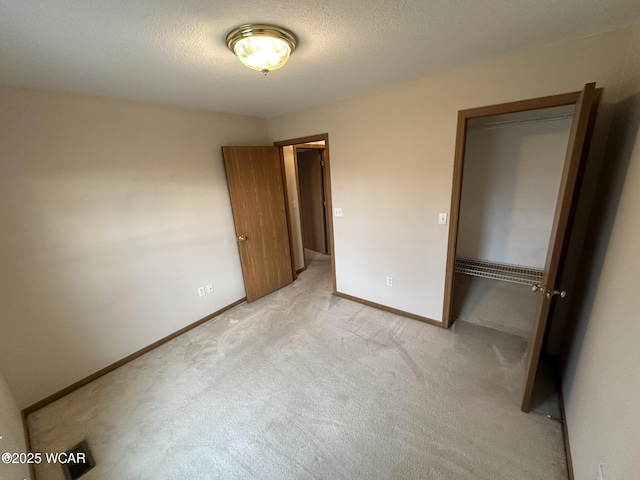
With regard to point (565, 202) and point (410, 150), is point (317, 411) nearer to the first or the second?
point (565, 202)

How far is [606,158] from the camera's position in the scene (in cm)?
152

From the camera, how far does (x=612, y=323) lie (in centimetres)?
107

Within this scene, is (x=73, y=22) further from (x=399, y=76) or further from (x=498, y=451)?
(x=498, y=451)

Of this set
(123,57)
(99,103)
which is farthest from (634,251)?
(99,103)

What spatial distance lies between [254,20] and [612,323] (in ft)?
6.91

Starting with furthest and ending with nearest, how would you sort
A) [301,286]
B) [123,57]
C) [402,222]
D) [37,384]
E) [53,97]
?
[301,286] → [402,222] → [37,384] → [53,97] → [123,57]

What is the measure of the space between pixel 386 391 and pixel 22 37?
2.84 metres

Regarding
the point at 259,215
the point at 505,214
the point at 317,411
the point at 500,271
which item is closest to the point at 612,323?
the point at 317,411

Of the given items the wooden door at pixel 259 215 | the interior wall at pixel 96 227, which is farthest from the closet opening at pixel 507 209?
the interior wall at pixel 96 227

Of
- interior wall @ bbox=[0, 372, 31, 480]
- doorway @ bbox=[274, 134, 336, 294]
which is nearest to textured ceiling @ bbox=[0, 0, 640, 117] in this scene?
doorway @ bbox=[274, 134, 336, 294]

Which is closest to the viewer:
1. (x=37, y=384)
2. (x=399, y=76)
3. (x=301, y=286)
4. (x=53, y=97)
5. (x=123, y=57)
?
(x=123, y=57)

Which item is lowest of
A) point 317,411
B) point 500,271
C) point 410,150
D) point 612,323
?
point 317,411

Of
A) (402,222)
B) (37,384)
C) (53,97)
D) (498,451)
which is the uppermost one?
(53,97)

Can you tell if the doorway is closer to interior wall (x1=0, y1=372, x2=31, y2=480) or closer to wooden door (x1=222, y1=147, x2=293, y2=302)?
wooden door (x1=222, y1=147, x2=293, y2=302)
